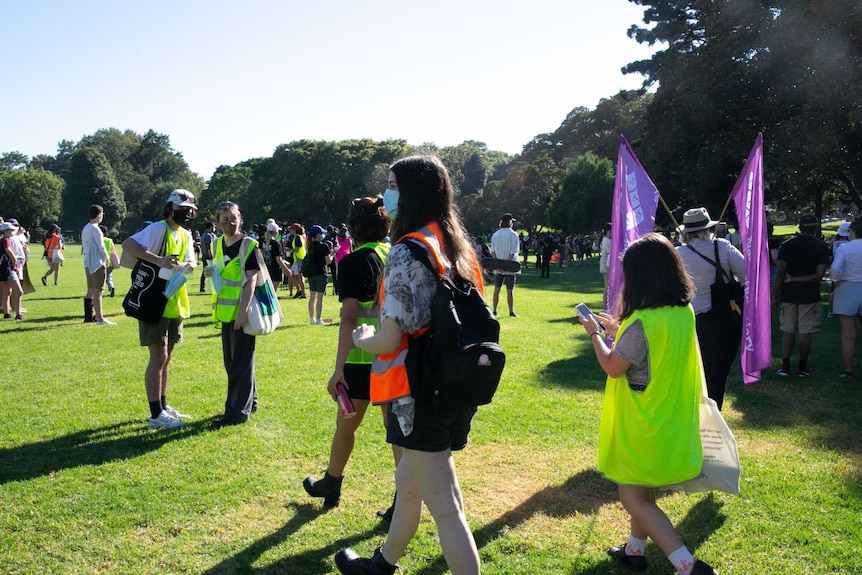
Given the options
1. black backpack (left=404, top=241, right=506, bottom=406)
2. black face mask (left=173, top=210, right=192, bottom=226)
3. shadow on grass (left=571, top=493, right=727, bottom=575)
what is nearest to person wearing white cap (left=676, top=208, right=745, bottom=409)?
shadow on grass (left=571, top=493, right=727, bottom=575)

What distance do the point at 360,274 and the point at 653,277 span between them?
1614mm

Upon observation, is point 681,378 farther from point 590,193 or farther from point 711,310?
point 590,193

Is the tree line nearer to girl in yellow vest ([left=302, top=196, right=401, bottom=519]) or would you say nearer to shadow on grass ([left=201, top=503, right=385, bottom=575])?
girl in yellow vest ([left=302, top=196, right=401, bottom=519])

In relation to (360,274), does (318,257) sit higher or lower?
higher

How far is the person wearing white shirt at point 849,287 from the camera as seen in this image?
24.8 ft

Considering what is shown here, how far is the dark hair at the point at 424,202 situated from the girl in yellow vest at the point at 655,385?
3.18 ft

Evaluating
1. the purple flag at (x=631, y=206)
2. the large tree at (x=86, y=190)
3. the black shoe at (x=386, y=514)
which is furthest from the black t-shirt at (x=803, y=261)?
the large tree at (x=86, y=190)

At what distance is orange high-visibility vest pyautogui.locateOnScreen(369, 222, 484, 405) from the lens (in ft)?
8.27

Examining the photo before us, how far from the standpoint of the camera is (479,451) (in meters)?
5.30

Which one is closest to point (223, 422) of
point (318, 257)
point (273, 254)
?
point (318, 257)

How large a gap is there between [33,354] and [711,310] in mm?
9236

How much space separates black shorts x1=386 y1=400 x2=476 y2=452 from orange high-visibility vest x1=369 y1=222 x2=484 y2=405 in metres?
0.09

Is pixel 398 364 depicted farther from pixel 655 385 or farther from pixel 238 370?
pixel 238 370

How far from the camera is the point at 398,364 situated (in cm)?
255
